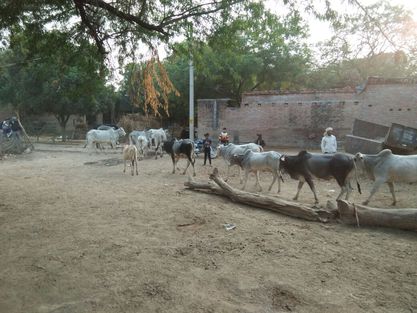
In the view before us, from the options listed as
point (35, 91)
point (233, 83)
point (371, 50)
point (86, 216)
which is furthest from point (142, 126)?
point (86, 216)

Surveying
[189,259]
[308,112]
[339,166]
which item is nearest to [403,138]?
[339,166]

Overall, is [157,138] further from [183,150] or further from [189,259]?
[189,259]

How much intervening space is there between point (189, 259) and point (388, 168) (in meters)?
5.11

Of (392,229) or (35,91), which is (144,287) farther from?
(35,91)

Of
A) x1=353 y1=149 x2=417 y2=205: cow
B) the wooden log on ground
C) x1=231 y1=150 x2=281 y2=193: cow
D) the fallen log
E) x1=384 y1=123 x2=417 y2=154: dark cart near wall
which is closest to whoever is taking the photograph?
the wooden log on ground

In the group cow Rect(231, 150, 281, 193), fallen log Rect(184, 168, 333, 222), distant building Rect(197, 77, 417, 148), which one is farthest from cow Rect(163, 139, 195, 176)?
distant building Rect(197, 77, 417, 148)

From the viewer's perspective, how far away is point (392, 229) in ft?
19.9

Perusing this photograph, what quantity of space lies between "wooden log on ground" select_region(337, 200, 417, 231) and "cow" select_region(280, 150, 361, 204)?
1.52 metres

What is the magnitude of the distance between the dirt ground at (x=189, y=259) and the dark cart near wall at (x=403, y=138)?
3.07 m

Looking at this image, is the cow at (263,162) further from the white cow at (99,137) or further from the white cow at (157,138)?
the white cow at (99,137)

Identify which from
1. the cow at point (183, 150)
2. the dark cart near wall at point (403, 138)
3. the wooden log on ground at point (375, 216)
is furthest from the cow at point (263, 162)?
the dark cart near wall at point (403, 138)

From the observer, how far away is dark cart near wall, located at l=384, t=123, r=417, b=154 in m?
10.8

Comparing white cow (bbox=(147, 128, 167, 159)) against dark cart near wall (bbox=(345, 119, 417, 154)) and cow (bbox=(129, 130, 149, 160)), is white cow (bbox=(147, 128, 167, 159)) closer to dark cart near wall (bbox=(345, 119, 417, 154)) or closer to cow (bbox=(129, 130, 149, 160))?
cow (bbox=(129, 130, 149, 160))

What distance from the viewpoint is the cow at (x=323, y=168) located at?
7.75 m
